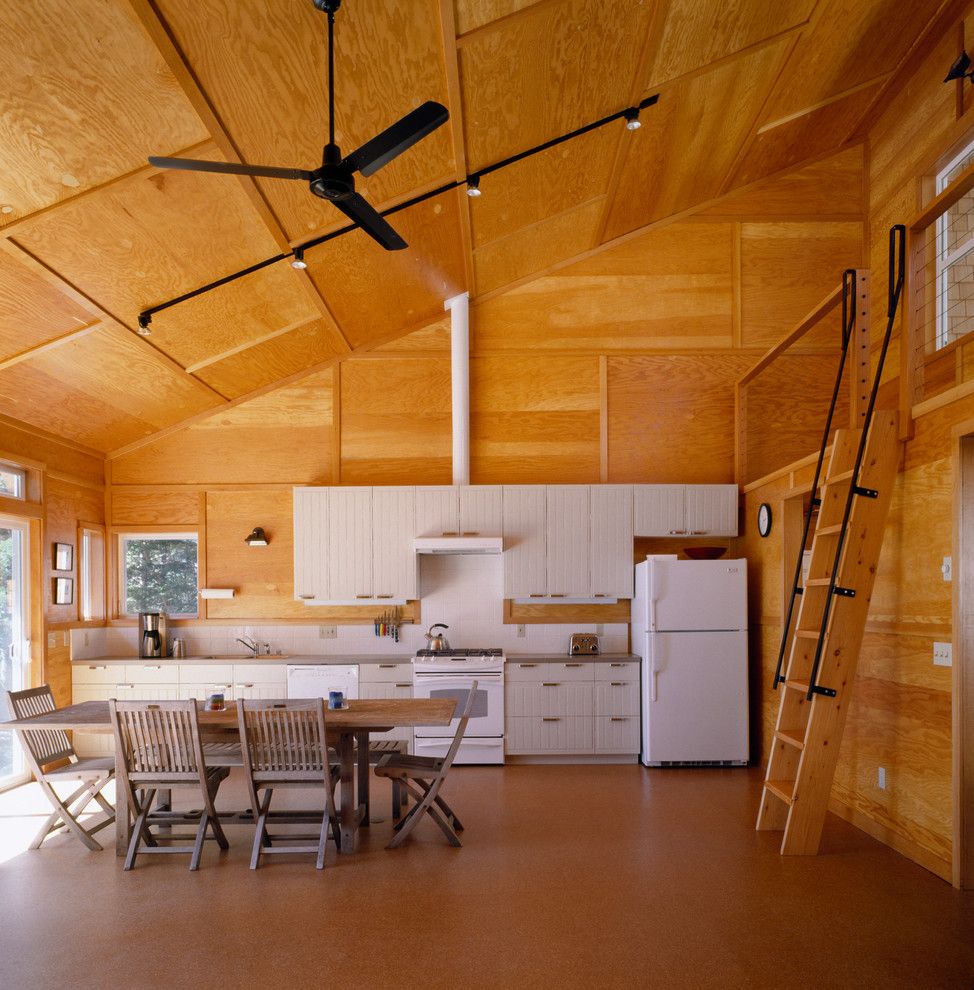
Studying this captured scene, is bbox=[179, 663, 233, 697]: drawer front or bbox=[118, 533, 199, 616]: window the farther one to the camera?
bbox=[118, 533, 199, 616]: window

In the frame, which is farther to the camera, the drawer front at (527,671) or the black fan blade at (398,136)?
the drawer front at (527,671)

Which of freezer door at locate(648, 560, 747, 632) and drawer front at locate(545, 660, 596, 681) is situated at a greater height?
freezer door at locate(648, 560, 747, 632)

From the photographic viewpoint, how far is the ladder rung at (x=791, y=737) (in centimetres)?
462

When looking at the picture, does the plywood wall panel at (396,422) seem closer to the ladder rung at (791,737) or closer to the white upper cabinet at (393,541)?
the white upper cabinet at (393,541)

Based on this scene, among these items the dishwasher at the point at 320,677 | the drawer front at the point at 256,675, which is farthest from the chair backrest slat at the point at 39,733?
the dishwasher at the point at 320,677

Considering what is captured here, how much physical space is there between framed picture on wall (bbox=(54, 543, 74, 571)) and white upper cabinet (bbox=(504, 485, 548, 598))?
3.50 meters

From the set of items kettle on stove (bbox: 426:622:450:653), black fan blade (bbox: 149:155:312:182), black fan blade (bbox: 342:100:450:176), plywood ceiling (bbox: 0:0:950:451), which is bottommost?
kettle on stove (bbox: 426:622:450:653)

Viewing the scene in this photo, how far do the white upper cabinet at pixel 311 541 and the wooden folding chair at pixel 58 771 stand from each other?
2181 mm

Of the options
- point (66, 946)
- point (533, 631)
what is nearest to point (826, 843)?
point (533, 631)

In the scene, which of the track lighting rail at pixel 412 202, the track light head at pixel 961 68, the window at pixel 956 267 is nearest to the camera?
the track lighting rail at pixel 412 202

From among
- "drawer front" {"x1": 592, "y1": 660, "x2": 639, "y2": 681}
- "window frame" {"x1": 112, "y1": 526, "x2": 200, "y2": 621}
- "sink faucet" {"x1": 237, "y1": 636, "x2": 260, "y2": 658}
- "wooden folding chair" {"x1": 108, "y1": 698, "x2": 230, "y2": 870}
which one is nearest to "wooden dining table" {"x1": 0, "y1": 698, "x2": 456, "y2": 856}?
"wooden folding chair" {"x1": 108, "y1": 698, "x2": 230, "y2": 870}

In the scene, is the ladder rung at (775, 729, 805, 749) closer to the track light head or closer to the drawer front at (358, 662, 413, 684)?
the drawer front at (358, 662, 413, 684)

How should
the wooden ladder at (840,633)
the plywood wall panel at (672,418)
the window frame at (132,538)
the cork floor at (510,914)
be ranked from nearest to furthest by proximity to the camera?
the cork floor at (510,914)
the wooden ladder at (840,633)
the plywood wall panel at (672,418)
the window frame at (132,538)

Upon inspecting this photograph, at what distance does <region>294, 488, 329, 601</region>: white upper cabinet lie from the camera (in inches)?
283
